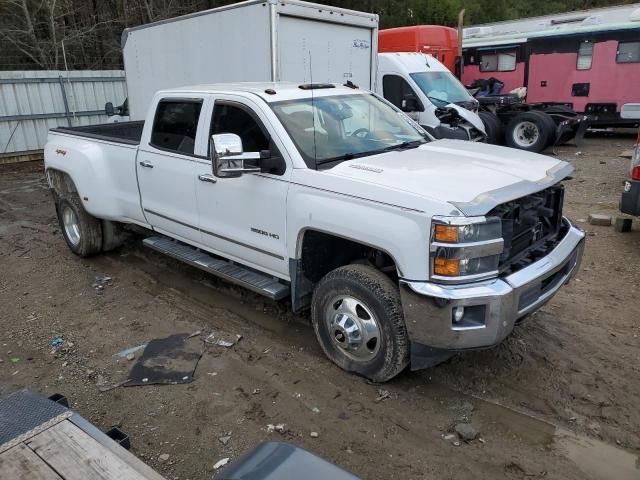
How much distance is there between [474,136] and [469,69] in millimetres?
8562

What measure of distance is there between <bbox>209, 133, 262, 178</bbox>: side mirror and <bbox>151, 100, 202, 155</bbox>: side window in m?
1.08

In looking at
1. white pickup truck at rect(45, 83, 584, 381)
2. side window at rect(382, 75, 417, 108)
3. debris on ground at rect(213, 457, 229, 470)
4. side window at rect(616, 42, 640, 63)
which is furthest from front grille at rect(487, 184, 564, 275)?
side window at rect(616, 42, 640, 63)

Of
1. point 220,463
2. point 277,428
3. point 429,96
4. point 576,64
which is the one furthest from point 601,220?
point 576,64

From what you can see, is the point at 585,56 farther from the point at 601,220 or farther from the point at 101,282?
the point at 101,282

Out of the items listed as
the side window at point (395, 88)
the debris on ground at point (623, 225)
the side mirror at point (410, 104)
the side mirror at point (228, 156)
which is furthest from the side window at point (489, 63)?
the side mirror at point (228, 156)

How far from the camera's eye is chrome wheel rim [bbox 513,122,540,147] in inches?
494

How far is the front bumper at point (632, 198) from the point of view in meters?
5.62

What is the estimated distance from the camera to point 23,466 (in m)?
1.81

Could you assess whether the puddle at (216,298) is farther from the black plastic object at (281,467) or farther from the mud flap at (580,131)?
the mud flap at (580,131)

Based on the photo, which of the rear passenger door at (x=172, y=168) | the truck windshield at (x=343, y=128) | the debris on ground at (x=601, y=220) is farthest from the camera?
the debris on ground at (x=601, y=220)

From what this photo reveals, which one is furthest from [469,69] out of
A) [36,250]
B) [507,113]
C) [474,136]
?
[36,250]

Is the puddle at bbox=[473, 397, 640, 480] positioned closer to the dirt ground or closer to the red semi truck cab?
the dirt ground

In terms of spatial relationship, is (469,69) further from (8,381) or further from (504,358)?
(8,381)

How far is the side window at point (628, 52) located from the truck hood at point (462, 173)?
40.4ft
